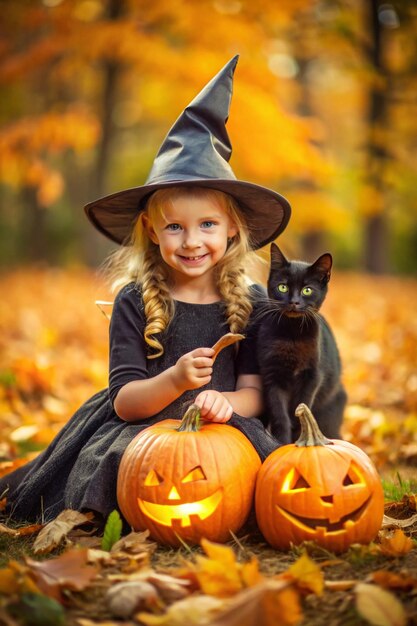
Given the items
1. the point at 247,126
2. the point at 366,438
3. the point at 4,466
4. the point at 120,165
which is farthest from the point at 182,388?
the point at 120,165

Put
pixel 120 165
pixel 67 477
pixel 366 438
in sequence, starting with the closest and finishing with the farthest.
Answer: pixel 67 477 → pixel 366 438 → pixel 120 165

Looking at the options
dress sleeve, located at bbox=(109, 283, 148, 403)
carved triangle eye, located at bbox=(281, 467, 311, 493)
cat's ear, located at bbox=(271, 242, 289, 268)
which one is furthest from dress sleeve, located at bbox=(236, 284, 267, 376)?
carved triangle eye, located at bbox=(281, 467, 311, 493)

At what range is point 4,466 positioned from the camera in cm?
314

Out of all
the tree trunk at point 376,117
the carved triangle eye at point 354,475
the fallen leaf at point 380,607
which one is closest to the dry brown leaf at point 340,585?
the fallen leaf at point 380,607

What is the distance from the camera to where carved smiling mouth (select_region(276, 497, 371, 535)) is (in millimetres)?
2139

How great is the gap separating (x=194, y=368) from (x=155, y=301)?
0.50m

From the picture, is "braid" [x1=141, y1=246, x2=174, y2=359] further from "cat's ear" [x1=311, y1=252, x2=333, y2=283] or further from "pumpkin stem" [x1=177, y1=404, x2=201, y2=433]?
"cat's ear" [x1=311, y1=252, x2=333, y2=283]

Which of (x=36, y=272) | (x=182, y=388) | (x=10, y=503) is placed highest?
(x=36, y=272)

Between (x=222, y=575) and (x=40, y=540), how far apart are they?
0.80 meters

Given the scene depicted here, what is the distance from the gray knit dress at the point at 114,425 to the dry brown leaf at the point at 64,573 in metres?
0.53

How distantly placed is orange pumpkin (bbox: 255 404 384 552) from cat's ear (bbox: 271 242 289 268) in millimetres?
768

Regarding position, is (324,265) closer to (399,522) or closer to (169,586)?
(399,522)

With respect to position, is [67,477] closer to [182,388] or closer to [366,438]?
[182,388]

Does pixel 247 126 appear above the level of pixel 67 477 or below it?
above
